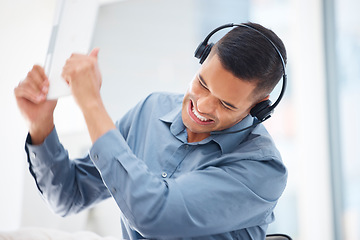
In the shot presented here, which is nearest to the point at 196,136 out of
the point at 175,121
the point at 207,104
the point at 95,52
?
the point at 175,121

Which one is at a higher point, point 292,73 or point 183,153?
point 292,73

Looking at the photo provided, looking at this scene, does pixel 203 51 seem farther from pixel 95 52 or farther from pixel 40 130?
pixel 40 130

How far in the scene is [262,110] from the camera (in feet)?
3.83

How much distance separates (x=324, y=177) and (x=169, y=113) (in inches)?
83.7

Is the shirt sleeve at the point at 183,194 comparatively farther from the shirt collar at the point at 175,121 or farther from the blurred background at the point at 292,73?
the blurred background at the point at 292,73

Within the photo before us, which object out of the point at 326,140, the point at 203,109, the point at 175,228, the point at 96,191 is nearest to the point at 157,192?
the point at 175,228

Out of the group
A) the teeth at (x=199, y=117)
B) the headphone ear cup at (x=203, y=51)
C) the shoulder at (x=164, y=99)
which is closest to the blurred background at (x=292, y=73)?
the shoulder at (x=164, y=99)

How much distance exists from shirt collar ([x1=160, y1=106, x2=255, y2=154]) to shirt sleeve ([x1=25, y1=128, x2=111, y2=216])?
26 centimetres

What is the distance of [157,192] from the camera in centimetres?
99

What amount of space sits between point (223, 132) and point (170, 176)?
18 cm

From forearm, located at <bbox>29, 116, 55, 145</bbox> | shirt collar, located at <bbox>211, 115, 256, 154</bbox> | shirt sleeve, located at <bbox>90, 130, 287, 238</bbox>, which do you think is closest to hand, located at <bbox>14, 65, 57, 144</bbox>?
forearm, located at <bbox>29, 116, 55, 145</bbox>

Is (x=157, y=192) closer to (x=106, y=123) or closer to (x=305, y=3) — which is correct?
(x=106, y=123)

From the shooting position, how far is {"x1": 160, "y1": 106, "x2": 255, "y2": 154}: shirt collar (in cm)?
121

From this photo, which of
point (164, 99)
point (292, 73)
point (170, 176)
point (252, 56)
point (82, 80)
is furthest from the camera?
point (292, 73)
